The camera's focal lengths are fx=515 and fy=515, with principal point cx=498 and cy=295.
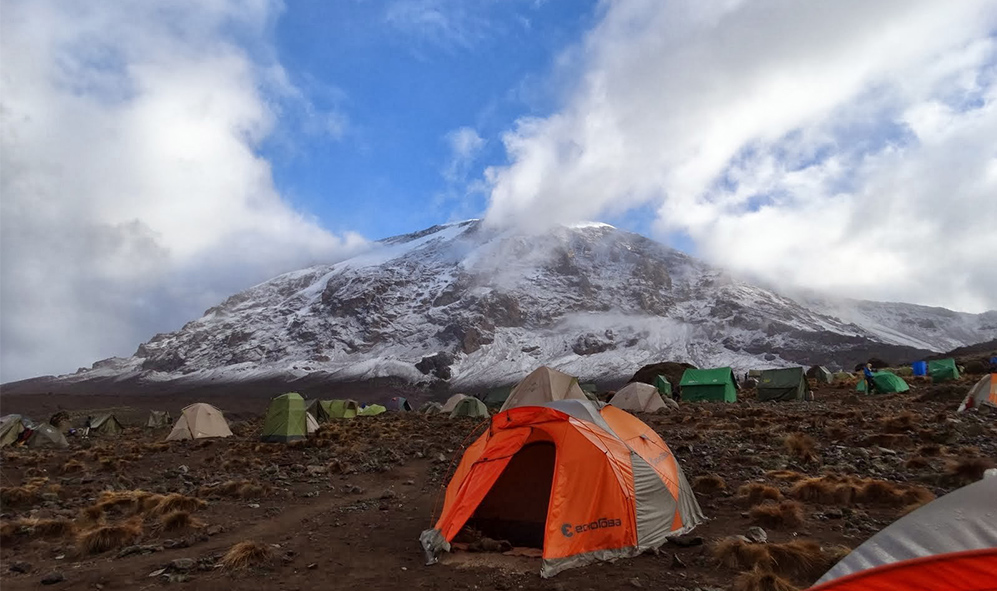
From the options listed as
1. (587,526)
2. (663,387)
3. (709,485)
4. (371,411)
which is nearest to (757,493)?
(709,485)

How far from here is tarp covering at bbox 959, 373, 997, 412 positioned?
16953 mm

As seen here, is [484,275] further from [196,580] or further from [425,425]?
[196,580]

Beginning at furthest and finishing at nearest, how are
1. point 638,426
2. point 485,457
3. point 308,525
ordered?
1. point 308,525
2. point 638,426
3. point 485,457

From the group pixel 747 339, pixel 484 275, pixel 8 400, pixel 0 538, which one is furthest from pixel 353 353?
pixel 0 538

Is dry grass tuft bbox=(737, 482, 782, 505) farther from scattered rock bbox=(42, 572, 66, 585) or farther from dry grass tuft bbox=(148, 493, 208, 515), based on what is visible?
dry grass tuft bbox=(148, 493, 208, 515)

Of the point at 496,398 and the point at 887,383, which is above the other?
the point at 887,383

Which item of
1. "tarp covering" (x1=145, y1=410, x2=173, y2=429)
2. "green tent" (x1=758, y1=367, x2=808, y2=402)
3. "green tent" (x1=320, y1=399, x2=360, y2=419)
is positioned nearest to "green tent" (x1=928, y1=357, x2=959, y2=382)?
"green tent" (x1=758, y1=367, x2=808, y2=402)

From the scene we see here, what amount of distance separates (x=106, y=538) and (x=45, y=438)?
996 inches

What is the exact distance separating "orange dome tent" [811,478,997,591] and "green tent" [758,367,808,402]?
104ft

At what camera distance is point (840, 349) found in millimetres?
128625

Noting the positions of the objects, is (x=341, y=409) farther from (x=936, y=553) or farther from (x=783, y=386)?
(x=936, y=553)

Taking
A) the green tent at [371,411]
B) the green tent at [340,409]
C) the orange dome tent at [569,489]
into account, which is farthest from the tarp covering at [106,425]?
the orange dome tent at [569,489]

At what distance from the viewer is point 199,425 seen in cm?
2722

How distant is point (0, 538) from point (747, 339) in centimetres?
15475
